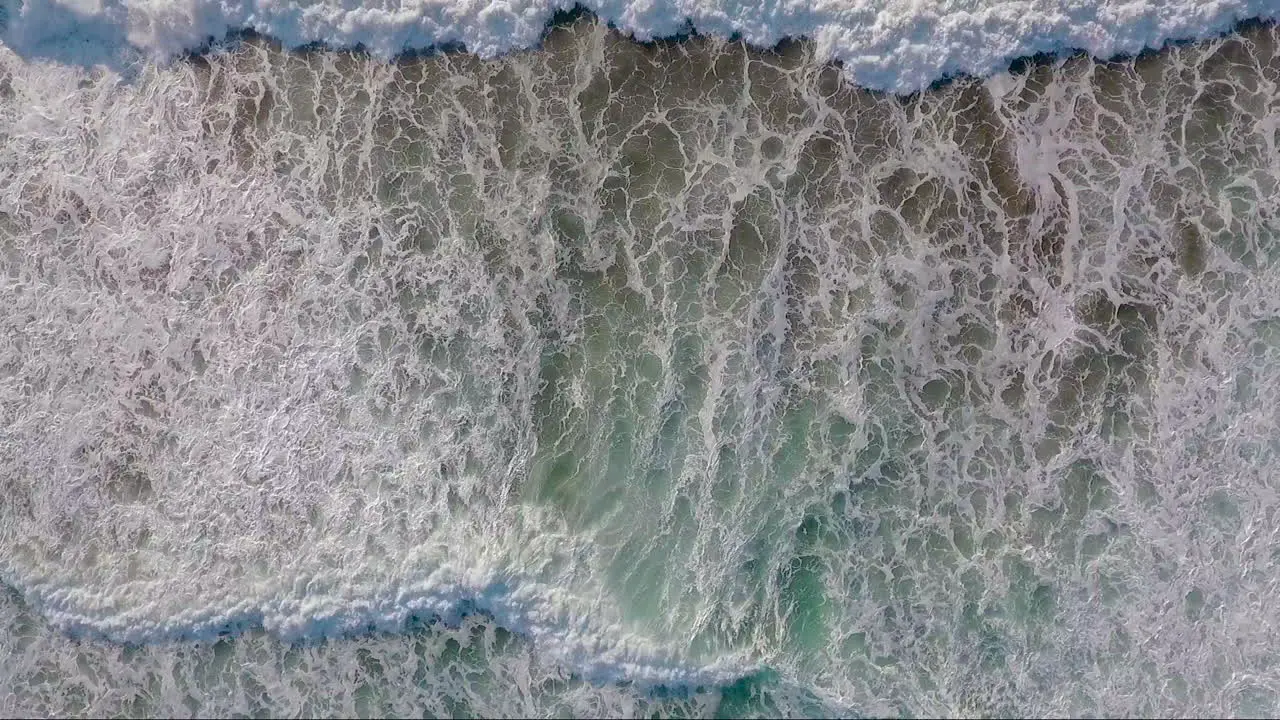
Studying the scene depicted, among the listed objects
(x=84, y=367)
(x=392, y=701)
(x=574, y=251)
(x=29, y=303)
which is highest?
(x=574, y=251)

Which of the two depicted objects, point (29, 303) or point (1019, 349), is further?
point (29, 303)

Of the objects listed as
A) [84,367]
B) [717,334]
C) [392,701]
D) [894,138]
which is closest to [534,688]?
[392,701]

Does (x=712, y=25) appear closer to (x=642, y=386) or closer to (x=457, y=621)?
(x=642, y=386)

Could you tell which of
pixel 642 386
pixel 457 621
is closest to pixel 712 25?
pixel 642 386

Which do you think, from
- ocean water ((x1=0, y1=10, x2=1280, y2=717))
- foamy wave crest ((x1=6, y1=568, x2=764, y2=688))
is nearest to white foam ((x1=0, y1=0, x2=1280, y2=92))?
ocean water ((x1=0, y1=10, x2=1280, y2=717))

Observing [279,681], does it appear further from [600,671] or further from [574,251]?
[574,251]

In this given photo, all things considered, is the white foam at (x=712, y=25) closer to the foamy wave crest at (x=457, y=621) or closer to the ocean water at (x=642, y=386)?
the ocean water at (x=642, y=386)
